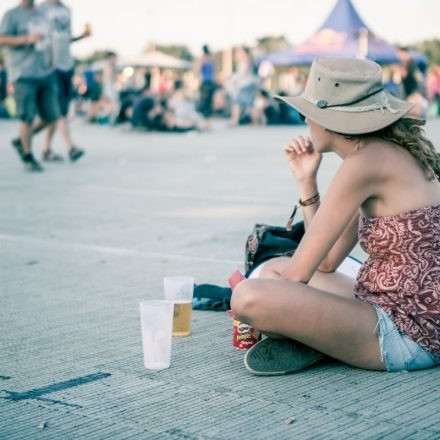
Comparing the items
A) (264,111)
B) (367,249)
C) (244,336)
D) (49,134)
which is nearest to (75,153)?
(49,134)

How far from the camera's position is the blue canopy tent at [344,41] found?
2902 cm

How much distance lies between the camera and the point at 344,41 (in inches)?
1142

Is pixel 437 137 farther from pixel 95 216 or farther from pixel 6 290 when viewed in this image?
pixel 6 290

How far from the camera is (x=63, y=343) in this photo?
4.29 metres

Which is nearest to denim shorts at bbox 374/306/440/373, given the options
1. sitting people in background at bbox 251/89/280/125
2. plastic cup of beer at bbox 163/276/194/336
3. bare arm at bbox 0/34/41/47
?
plastic cup of beer at bbox 163/276/194/336

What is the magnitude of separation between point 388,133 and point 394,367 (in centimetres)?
93

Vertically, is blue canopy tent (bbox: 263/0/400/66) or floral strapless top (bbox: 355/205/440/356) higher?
floral strapless top (bbox: 355/205/440/356)

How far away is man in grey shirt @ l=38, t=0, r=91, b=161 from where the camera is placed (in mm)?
12336

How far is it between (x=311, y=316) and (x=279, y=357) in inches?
9.8

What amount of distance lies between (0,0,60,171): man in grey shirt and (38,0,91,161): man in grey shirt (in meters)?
0.35

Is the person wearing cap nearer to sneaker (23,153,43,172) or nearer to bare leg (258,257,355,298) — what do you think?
bare leg (258,257,355,298)

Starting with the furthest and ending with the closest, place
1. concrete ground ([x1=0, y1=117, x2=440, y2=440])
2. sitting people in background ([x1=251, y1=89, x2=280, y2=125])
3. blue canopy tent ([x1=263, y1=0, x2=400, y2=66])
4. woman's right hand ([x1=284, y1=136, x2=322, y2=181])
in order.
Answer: blue canopy tent ([x1=263, y1=0, x2=400, y2=66]) < sitting people in background ([x1=251, y1=89, x2=280, y2=125]) < woman's right hand ([x1=284, y1=136, x2=322, y2=181]) < concrete ground ([x1=0, y1=117, x2=440, y2=440])

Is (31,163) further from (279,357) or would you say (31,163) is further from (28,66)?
(279,357)

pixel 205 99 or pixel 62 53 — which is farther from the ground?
pixel 62 53
